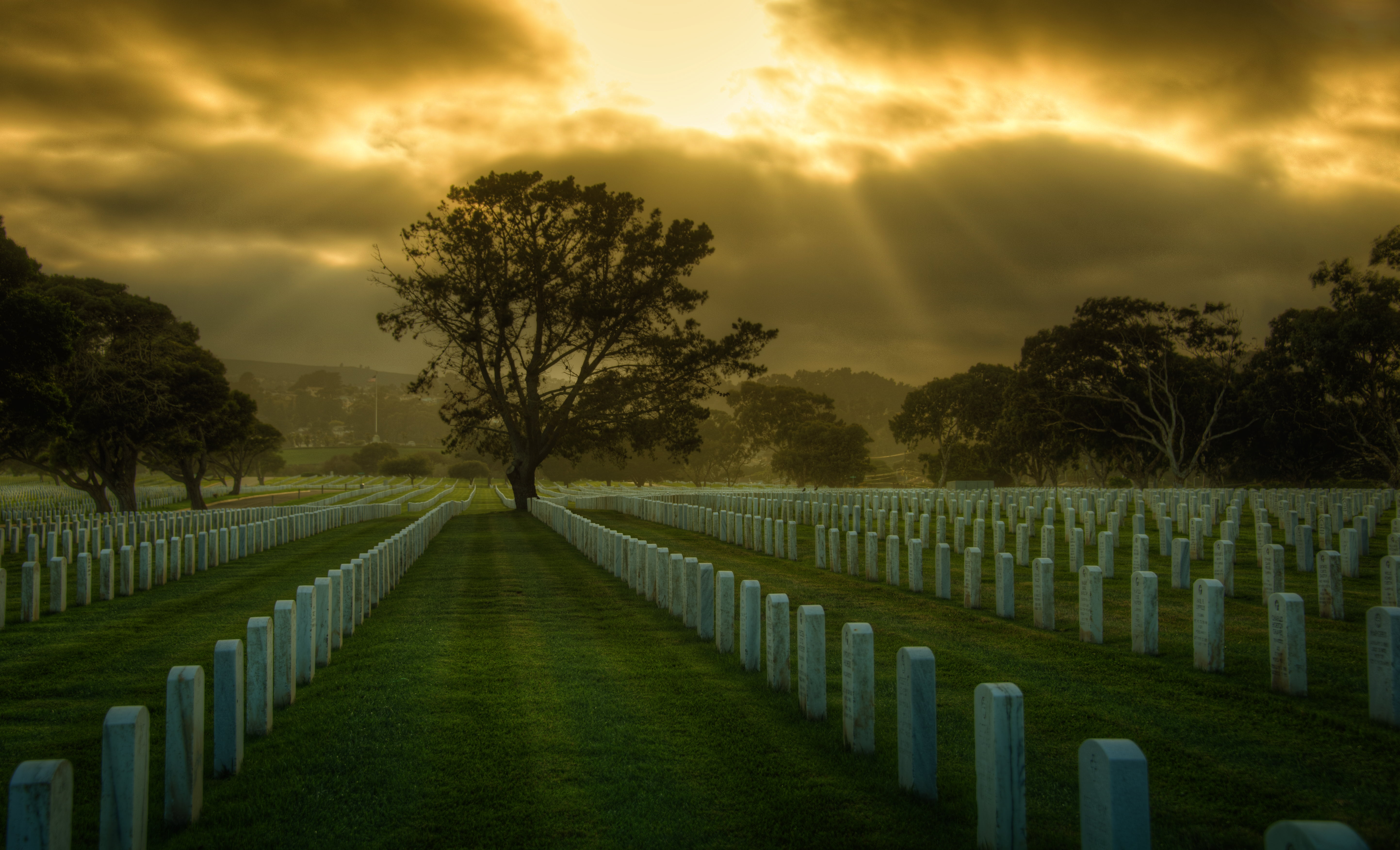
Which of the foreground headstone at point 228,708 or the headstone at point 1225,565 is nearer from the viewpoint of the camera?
the foreground headstone at point 228,708

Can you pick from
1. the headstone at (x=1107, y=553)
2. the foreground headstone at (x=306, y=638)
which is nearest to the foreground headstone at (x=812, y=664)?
the foreground headstone at (x=306, y=638)

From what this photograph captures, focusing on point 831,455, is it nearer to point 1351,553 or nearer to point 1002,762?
point 1351,553

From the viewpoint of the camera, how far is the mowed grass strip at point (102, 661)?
16.9 feet

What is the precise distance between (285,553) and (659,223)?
75.8ft

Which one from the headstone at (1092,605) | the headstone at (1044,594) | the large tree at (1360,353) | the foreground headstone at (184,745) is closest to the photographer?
the foreground headstone at (184,745)

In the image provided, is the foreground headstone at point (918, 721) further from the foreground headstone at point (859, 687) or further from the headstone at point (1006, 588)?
the headstone at point (1006, 588)

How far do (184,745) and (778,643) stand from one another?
3.90 meters

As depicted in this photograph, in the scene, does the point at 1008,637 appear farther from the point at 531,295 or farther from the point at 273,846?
the point at 531,295

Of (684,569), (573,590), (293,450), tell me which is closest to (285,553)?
(573,590)

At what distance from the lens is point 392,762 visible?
5.00 m

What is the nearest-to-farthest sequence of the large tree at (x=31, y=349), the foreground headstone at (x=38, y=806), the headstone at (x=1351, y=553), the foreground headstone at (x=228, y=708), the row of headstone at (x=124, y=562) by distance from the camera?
the foreground headstone at (x=38, y=806), the foreground headstone at (x=228, y=708), the row of headstone at (x=124, y=562), the headstone at (x=1351, y=553), the large tree at (x=31, y=349)

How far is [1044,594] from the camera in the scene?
9023 mm

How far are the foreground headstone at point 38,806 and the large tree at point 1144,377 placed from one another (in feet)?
168

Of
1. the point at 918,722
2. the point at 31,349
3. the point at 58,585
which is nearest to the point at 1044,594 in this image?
the point at 918,722
